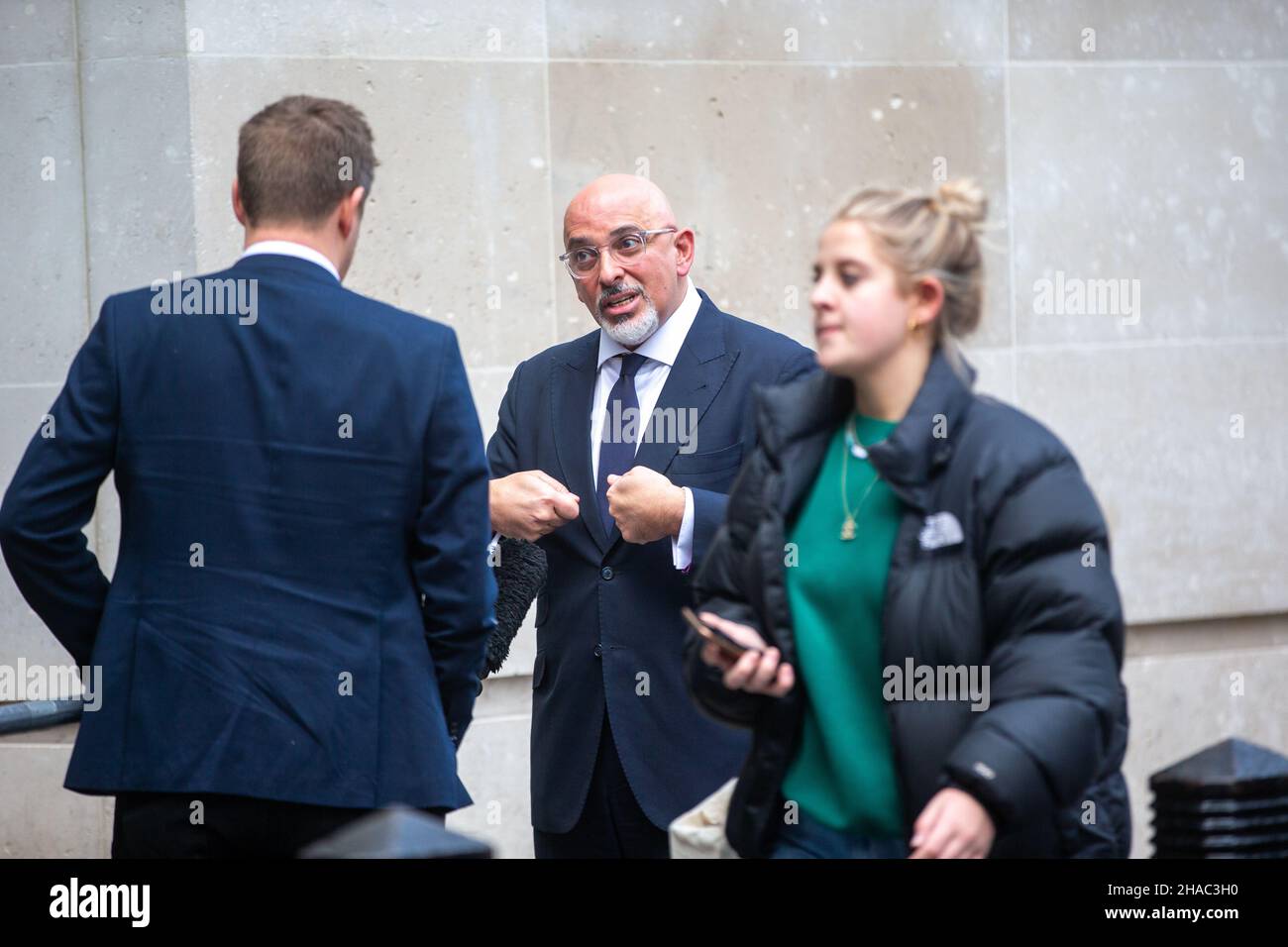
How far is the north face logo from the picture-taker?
8.79 feet

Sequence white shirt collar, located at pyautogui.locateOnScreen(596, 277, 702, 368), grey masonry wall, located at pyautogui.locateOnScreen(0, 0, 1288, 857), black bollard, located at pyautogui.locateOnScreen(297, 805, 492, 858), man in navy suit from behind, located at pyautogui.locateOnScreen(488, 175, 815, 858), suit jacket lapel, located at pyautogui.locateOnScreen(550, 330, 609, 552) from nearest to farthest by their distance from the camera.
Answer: black bollard, located at pyautogui.locateOnScreen(297, 805, 492, 858)
man in navy suit from behind, located at pyautogui.locateOnScreen(488, 175, 815, 858)
suit jacket lapel, located at pyautogui.locateOnScreen(550, 330, 609, 552)
white shirt collar, located at pyautogui.locateOnScreen(596, 277, 702, 368)
grey masonry wall, located at pyautogui.locateOnScreen(0, 0, 1288, 857)

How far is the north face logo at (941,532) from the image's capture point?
268 cm

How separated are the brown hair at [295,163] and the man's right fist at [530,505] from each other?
98cm

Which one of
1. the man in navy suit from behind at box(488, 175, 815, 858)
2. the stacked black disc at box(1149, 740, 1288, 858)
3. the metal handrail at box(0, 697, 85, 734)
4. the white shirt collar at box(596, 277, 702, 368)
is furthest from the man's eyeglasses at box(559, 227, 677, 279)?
the stacked black disc at box(1149, 740, 1288, 858)

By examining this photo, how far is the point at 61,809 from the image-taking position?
20.2 feet

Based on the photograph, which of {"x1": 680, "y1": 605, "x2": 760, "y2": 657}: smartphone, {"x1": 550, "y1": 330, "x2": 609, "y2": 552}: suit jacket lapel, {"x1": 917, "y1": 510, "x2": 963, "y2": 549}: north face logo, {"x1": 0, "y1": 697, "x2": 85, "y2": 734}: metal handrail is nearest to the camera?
{"x1": 917, "y1": 510, "x2": 963, "y2": 549}: north face logo

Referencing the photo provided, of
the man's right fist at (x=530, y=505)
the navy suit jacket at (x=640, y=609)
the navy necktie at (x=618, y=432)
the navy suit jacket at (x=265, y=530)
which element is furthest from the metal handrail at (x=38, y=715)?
the navy necktie at (x=618, y=432)

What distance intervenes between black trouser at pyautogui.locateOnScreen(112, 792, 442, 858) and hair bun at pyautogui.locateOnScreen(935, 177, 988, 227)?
1.55 metres

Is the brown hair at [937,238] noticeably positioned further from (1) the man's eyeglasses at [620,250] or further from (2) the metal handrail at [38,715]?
(2) the metal handrail at [38,715]

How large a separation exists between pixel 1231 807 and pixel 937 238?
3.83 feet

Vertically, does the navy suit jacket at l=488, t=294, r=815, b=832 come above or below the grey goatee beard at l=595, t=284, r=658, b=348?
below

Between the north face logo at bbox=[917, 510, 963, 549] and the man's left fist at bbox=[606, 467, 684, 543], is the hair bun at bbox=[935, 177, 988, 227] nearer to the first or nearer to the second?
the north face logo at bbox=[917, 510, 963, 549]

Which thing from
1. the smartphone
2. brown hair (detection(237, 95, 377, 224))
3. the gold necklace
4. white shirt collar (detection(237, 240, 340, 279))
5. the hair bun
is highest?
brown hair (detection(237, 95, 377, 224))

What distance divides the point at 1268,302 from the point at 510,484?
4.48 meters
